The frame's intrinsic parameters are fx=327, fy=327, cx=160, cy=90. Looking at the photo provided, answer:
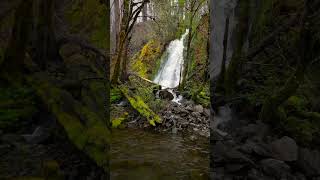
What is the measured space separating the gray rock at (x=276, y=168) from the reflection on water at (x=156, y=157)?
5.11 ft

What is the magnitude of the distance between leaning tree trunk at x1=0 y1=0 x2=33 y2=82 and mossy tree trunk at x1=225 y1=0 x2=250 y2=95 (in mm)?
2445

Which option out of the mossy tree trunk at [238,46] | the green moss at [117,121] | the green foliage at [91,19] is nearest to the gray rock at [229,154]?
the mossy tree trunk at [238,46]

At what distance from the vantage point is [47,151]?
11.9 ft

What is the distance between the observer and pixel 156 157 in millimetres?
5801

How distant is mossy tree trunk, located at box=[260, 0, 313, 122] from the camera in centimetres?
358

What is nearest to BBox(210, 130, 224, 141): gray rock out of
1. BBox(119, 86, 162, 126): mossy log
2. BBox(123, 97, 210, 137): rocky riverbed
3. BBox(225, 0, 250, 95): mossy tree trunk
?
BBox(225, 0, 250, 95): mossy tree trunk

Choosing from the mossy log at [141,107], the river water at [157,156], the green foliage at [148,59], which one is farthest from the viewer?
the green foliage at [148,59]

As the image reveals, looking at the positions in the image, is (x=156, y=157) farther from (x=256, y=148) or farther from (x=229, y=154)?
(x=256, y=148)

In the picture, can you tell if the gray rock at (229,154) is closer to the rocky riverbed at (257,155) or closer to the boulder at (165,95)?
the rocky riverbed at (257,155)

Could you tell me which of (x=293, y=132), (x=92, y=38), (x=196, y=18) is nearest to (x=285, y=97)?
(x=293, y=132)

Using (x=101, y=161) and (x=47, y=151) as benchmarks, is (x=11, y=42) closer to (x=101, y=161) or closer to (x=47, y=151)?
(x=47, y=151)

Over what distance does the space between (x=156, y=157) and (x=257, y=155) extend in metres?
2.53

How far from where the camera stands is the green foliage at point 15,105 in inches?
142

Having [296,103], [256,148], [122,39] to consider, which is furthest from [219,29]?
[122,39]
